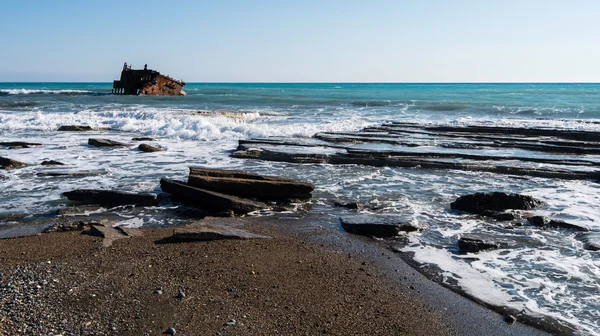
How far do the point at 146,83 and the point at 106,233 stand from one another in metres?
42.9

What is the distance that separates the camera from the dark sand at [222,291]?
13.5 feet

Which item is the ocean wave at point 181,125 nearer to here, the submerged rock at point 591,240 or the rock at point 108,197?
the rock at point 108,197

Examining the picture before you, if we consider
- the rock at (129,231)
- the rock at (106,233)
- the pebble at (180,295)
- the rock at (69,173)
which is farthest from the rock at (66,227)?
the rock at (69,173)

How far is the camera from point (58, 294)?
14.9 feet

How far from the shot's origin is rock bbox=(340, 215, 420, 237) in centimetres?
696

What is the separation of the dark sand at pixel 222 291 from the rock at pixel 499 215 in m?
2.45

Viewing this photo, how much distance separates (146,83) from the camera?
46.9 metres

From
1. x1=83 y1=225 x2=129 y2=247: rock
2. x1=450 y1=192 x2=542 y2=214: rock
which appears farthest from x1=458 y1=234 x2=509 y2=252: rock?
x1=83 y1=225 x2=129 y2=247: rock

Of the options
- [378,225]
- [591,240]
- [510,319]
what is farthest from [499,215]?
[510,319]

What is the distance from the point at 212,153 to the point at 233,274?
982cm

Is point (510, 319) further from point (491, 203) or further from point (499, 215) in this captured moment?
point (491, 203)

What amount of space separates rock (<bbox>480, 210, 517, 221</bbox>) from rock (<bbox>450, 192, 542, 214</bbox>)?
118 millimetres

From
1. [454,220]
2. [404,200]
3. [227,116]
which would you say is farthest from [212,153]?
[227,116]

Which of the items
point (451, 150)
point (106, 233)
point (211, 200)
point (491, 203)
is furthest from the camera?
point (451, 150)
